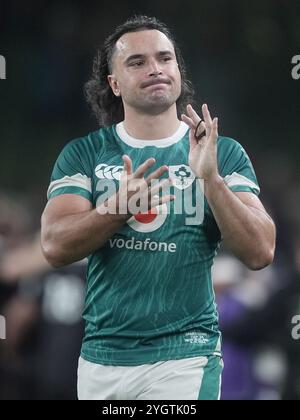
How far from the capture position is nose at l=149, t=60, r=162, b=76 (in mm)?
3705

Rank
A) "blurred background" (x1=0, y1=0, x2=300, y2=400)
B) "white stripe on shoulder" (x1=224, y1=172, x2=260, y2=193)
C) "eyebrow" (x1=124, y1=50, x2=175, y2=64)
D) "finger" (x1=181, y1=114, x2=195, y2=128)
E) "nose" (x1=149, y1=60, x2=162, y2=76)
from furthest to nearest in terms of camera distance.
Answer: "blurred background" (x1=0, y1=0, x2=300, y2=400) → "eyebrow" (x1=124, y1=50, x2=175, y2=64) → "nose" (x1=149, y1=60, x2=162, y2=76) → "white stripe on shoulder" (x1=224, y1=172, x2=260, y2=193) → "finger" (x1=181, y1=114, x2=195, y2=128)

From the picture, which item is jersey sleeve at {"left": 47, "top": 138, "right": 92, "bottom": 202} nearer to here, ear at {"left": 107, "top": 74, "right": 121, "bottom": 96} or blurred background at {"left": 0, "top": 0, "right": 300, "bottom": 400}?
ear at {"left": 107, "top": 74, "right": 121, "bottom": 96}

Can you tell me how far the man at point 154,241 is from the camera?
3.37m

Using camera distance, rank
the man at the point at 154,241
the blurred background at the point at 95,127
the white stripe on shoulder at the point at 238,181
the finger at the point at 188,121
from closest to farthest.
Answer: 1. the man at the point at 154,241
2. the finger at the point at 188,121
3. the white stripe on shoulder at the point at 238,181
4. the blurred background at the point at 95,127

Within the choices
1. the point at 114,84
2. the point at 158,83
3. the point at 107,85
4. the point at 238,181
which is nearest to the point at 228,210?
the point at 238,181

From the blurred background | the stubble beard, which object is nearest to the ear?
the stubble beard

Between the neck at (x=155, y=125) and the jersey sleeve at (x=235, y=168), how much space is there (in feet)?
0.76

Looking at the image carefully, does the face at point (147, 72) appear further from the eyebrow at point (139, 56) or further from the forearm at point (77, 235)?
the forearm at point (77, 235)

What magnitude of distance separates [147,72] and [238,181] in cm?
62

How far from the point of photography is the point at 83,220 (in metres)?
3.39

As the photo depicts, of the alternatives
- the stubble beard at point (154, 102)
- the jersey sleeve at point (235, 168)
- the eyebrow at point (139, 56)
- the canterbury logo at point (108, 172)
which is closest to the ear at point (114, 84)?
the eyebrow at point (139, 56)

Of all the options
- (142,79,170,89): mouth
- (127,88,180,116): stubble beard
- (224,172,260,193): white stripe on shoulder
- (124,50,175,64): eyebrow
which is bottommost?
(224,172,260,193): white stripe on shoulder

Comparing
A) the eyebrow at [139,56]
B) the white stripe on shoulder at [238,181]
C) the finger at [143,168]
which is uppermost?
the eyebrow at [139,56]

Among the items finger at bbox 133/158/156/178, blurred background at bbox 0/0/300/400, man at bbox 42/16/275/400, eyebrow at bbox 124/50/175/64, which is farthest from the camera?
blurred background at bbox 0/0/300/400
